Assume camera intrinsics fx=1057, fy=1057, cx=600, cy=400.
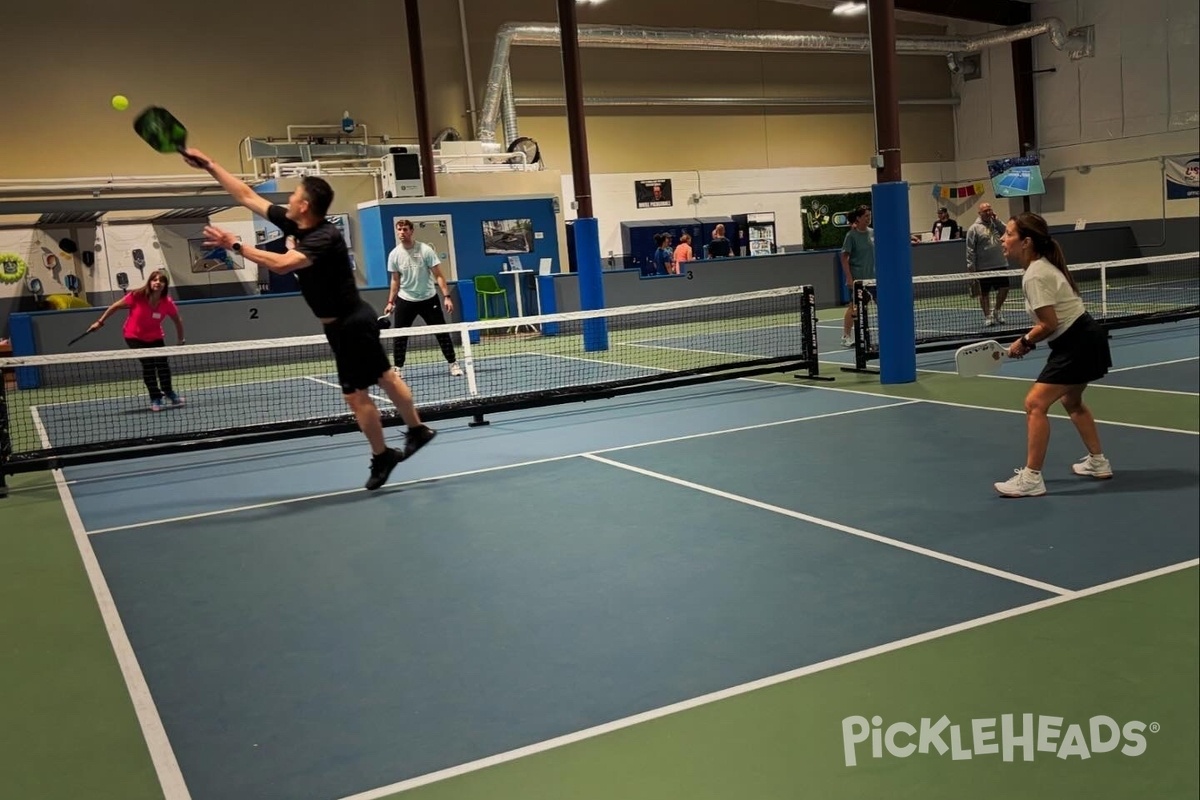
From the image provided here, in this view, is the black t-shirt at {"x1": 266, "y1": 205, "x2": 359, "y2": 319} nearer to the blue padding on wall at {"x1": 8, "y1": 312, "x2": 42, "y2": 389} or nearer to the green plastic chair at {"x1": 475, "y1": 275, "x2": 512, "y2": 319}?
the blue padding on wall at {"x1": 8, "y1": 312, "x2": 42, "y2": 389}

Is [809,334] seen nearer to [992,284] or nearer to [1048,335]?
[992,284]

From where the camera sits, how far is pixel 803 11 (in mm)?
29625

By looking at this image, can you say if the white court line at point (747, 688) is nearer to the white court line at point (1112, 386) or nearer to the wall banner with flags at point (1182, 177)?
the white court line at point (1112, 386)

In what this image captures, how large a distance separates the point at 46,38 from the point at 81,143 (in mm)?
2212

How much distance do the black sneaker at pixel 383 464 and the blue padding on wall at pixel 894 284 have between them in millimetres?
5838

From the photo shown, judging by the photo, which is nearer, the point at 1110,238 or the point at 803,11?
the point at 1110,238

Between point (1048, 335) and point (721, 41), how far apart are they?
23195 millimetres

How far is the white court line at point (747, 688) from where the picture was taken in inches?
122

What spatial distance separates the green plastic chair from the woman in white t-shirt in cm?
1587

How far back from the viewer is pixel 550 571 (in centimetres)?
505

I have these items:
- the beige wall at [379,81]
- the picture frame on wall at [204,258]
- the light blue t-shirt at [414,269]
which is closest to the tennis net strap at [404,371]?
the light blue t-shirt at [414,269]

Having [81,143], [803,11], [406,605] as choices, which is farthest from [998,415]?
[803,11]

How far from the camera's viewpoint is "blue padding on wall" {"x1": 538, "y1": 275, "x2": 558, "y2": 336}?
20.1 metres

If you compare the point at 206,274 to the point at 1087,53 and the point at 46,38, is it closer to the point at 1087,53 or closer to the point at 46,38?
the point at 46,38
